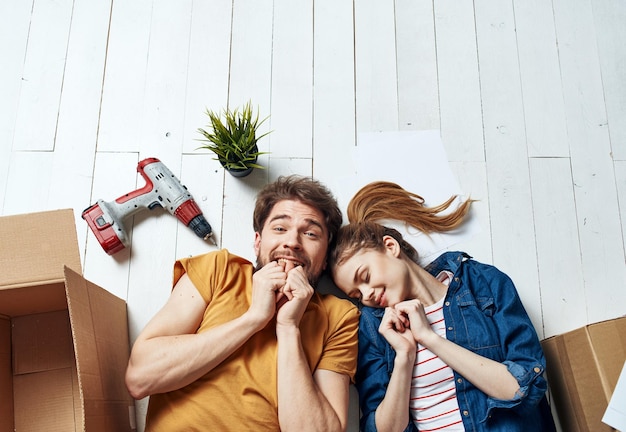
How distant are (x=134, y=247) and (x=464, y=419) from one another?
101 centimetres

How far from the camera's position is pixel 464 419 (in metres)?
1.33

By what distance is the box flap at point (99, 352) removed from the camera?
3.62 feet

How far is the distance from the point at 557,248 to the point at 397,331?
62 centimetres

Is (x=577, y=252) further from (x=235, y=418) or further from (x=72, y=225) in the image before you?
(x=72, y=225)

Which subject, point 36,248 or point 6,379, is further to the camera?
point 6,379

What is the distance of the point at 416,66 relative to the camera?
1.79 meters

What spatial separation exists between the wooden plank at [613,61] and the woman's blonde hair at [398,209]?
57 cm

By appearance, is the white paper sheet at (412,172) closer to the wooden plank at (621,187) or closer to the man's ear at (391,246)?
the man's ear at (391,246)

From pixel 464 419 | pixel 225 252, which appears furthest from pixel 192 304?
pixel 464 419

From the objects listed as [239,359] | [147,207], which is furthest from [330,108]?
[239,359]

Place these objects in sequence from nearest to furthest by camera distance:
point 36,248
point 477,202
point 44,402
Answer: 1. point 36,248
2. point 44,402
3. point 477,202

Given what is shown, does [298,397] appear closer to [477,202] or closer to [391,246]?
[391,246]

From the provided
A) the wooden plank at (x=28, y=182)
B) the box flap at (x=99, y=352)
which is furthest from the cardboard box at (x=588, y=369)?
the wooden plank at (x=28, y=182)

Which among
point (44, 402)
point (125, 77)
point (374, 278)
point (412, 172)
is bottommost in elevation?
point (44, 402)
